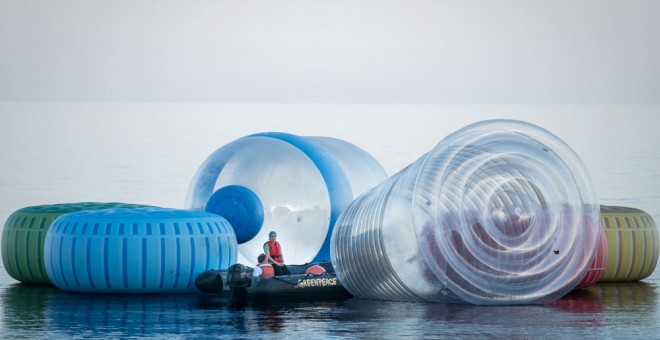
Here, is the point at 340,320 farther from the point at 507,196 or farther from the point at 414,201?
the point at 507,196

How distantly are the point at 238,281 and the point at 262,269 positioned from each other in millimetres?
756

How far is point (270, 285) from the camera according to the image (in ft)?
79.3

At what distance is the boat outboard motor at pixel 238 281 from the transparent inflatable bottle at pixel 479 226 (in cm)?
152

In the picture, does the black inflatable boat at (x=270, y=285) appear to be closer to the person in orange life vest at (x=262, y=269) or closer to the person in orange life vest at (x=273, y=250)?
the person in orange life vest at (x=262, y=269)

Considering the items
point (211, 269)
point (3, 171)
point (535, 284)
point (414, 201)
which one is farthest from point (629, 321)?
point (3, 171)

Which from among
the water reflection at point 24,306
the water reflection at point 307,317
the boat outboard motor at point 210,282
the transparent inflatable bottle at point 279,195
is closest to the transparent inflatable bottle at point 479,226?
the water reflection at point 307,317

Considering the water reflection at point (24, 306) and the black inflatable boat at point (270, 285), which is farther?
the black inflatable boat at point (270, 285)

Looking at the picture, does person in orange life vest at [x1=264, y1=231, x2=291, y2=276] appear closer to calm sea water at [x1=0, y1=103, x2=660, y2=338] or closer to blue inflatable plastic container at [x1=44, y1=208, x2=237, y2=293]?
blue inflatable plastic container at [x1=44, y1=208, x2=237, y2=293]

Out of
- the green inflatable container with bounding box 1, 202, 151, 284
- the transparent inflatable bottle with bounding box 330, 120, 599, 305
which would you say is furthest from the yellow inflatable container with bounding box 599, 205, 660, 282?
the green inflatable container with bounding box 1, 202, 151, 284

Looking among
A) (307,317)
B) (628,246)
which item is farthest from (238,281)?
(628,246)

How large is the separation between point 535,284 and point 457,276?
1.44 meters

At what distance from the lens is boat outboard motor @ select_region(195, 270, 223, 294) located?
24.7 meters

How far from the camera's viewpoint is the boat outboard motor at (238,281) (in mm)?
24266

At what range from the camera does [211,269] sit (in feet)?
82.3
